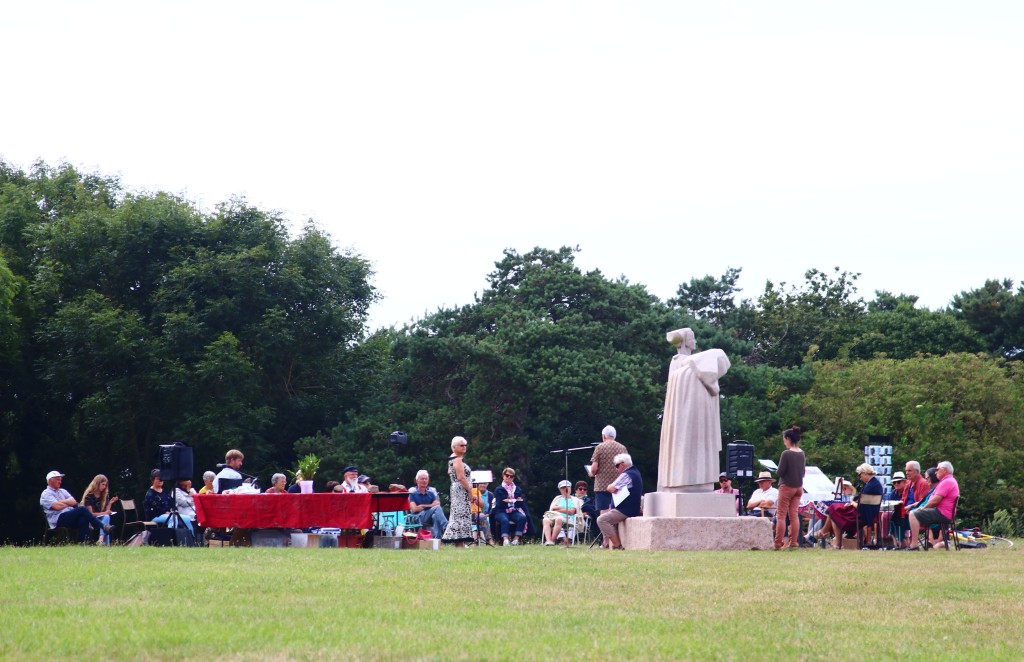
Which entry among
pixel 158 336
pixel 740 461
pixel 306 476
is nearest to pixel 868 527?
pixel 740 461

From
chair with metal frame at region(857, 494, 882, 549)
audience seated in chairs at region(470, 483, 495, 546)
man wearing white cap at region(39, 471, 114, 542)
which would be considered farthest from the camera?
audience seated in chairs at region(470, 483, 495, 546)

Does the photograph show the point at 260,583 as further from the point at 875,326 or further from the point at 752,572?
the point at 875,326

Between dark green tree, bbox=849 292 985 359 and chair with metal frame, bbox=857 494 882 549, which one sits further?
dark green tree, bbox=849 292 985 359

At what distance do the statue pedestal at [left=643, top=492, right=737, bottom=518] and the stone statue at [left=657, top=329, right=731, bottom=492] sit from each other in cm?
29

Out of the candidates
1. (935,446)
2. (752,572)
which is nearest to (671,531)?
(752,572)

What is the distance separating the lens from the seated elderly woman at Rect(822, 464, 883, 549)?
1878 cm

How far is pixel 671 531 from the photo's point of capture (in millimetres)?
16328

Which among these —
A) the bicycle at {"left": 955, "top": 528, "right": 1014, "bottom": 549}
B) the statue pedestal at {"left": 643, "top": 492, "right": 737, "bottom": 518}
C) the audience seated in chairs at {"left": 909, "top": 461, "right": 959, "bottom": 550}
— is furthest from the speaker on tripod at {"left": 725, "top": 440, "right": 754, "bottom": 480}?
the statue pedestal at {"left": 643, "top": 492, "right": 737, "bottom": 518}

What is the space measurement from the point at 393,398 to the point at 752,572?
27.9 m

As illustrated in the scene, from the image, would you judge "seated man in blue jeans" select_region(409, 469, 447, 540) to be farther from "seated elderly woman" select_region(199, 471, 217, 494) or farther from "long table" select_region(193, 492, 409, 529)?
"seated elderly woman" select_region(199, 471, 217, 494)

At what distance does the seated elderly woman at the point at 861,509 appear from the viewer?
1878 cm

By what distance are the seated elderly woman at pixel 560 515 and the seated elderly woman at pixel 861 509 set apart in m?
4.82

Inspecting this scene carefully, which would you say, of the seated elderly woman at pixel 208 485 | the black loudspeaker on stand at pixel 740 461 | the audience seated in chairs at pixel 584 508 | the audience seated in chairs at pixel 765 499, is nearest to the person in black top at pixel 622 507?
the audience seated in chairs at pixel 765 499

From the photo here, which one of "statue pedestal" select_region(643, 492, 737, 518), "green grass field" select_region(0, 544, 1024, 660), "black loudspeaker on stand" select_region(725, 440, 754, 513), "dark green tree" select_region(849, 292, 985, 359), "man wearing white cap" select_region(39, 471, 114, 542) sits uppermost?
"dark green tree" select_region(849, 292, 985, 359)
